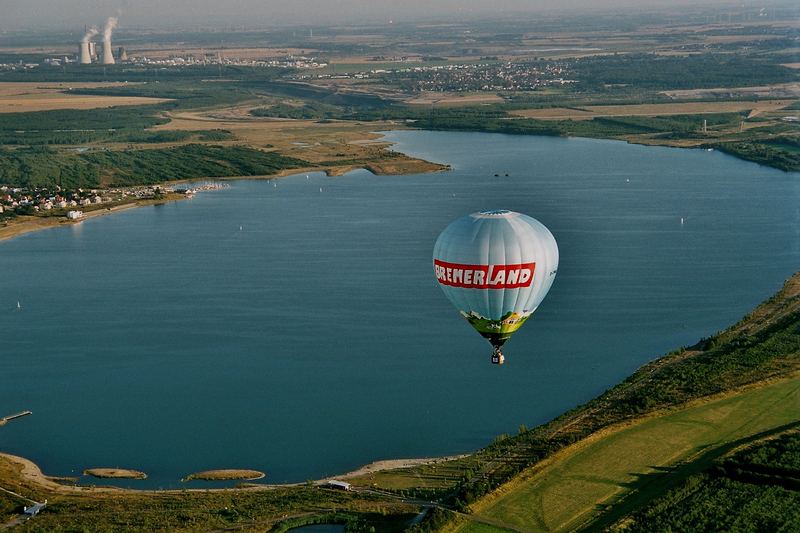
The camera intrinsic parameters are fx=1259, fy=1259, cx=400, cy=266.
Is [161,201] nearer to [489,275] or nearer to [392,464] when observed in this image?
[392,464]

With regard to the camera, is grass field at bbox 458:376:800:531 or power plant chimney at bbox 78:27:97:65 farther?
power plant chimney at bbox 78:27:97:65

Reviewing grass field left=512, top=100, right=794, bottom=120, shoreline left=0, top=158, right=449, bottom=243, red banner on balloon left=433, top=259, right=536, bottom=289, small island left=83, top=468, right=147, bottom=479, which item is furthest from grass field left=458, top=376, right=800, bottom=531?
grass field left=512, top=100, right=794, bottom=120

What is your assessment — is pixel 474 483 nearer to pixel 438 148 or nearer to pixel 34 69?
pixel 438 148

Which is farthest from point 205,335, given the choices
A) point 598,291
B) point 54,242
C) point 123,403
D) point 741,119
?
point 741,119

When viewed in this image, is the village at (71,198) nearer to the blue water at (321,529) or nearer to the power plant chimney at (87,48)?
the blue water at (321,529)

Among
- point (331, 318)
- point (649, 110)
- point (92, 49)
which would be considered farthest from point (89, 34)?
point (331, 318)

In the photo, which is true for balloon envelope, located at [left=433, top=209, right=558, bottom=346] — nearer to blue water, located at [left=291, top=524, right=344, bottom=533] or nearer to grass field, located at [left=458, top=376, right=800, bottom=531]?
grass field, located at [left=458, top=376, right=800, bottom=531]
